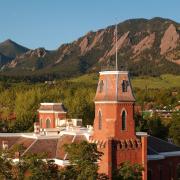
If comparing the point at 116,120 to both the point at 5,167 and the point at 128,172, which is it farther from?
the point at 5,167

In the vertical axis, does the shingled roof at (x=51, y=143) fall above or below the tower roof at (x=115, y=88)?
below

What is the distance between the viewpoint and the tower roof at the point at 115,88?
44.0 meters

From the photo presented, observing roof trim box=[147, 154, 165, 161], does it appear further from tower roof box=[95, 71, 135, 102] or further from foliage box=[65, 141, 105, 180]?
foliage box=[65, 141, 105, 180]

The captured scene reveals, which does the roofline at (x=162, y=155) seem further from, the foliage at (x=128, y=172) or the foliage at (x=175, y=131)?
the foliage at (x=175, y=131)

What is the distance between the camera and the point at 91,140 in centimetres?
4491

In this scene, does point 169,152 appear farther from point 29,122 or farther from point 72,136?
point 29,122

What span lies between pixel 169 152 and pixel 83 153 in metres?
17.4

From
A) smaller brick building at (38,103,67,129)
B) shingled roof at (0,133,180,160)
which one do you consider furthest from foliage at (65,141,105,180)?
smaller brick building at (38,103,67,129)

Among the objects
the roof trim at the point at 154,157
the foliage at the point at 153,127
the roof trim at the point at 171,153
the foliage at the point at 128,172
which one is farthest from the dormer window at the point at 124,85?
the foliage at the point at 153,127

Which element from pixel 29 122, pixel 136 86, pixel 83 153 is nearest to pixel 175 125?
pixel 29 122

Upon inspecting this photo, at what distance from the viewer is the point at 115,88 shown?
4409cm

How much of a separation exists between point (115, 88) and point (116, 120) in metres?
2.66

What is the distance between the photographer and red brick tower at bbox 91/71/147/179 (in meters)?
43.6

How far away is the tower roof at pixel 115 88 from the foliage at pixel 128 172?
542 centimetres
